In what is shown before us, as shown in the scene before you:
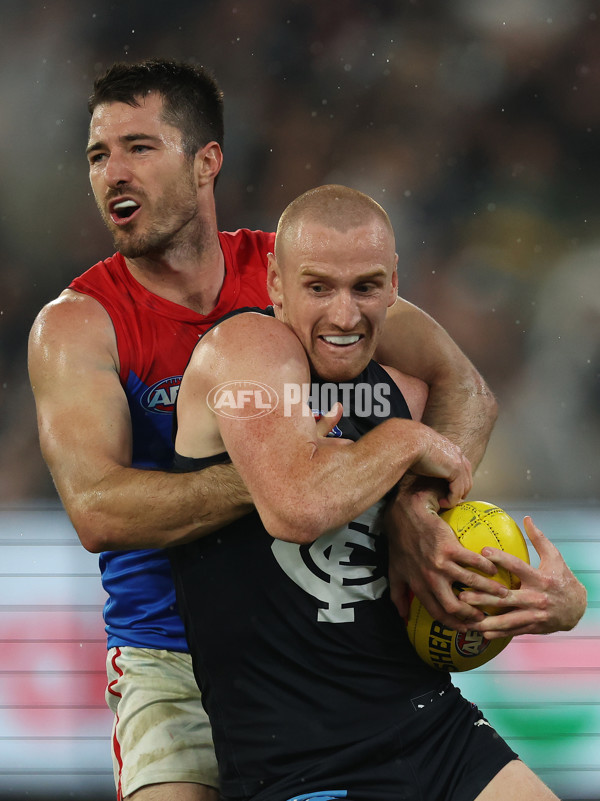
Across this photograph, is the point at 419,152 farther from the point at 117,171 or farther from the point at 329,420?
the point at 329,420

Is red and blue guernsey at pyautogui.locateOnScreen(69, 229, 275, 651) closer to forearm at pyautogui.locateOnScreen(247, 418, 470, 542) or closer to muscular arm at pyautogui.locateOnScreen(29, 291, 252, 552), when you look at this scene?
muscular arm at pyautogui.locateOnScreen(29, 291, 252, 552)

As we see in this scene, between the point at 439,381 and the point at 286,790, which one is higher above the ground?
the point at 439,381

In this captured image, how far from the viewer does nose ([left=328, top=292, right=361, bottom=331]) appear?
7.16 feet

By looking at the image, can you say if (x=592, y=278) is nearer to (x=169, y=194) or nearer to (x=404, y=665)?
(x=169, y=194)

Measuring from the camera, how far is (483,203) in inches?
284

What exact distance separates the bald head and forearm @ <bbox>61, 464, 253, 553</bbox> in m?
0.59

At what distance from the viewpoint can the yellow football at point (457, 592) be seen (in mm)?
2172

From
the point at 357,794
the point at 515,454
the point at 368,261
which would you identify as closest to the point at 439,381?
the point at 368,261

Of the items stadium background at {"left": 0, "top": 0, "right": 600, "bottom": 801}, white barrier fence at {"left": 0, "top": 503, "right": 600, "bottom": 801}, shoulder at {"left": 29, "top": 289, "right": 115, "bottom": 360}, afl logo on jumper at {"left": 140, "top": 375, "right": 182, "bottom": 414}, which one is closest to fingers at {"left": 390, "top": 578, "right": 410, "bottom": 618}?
afl logo on jumper at {"left": 140, "top": 375, "right": 182, "bottom": 414}

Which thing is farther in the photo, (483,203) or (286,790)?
(483,203)

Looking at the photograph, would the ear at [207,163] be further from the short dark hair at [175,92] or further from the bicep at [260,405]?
the bicep at [260,405]

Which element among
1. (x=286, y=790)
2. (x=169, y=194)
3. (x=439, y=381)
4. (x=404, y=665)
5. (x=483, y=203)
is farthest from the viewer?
(x=483, y=203)

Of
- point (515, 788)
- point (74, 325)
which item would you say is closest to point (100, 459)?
point (74, 325)

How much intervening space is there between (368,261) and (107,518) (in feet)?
3.33
